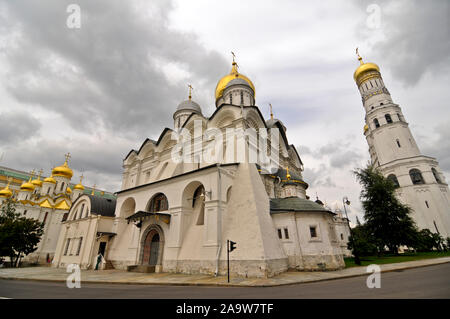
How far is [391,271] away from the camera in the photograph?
39.0 ft

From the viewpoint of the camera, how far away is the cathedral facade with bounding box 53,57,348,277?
516 inches

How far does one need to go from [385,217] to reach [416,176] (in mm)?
15420

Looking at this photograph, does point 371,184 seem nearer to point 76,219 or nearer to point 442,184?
point 442,184

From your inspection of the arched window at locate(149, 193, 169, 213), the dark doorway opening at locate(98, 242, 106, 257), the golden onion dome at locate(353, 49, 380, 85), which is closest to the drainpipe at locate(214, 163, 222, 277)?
the arched window at locate(149, 193, 169, 213)

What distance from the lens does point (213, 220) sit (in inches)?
538

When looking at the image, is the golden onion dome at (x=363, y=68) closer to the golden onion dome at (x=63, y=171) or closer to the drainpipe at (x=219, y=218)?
the drainpipe at (x=219, y=218)

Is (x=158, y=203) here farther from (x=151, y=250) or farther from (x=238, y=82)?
(x=238, y=82)

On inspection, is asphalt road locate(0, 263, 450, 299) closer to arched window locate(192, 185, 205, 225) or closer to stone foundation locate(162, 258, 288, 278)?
stone foundation locate(162, 258, 288, 278)

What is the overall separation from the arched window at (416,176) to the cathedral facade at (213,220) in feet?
79.6

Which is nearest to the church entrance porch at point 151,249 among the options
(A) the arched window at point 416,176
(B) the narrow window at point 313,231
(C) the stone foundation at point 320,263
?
(C) the stone foundation at point 320,263

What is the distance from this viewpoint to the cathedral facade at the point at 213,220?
1311 cm

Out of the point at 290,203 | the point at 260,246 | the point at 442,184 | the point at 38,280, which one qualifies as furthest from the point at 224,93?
the point at 442,184

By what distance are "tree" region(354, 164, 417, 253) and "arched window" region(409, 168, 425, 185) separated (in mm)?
12022

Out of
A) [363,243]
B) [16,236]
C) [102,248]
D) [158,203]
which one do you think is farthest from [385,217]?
[16,236]
